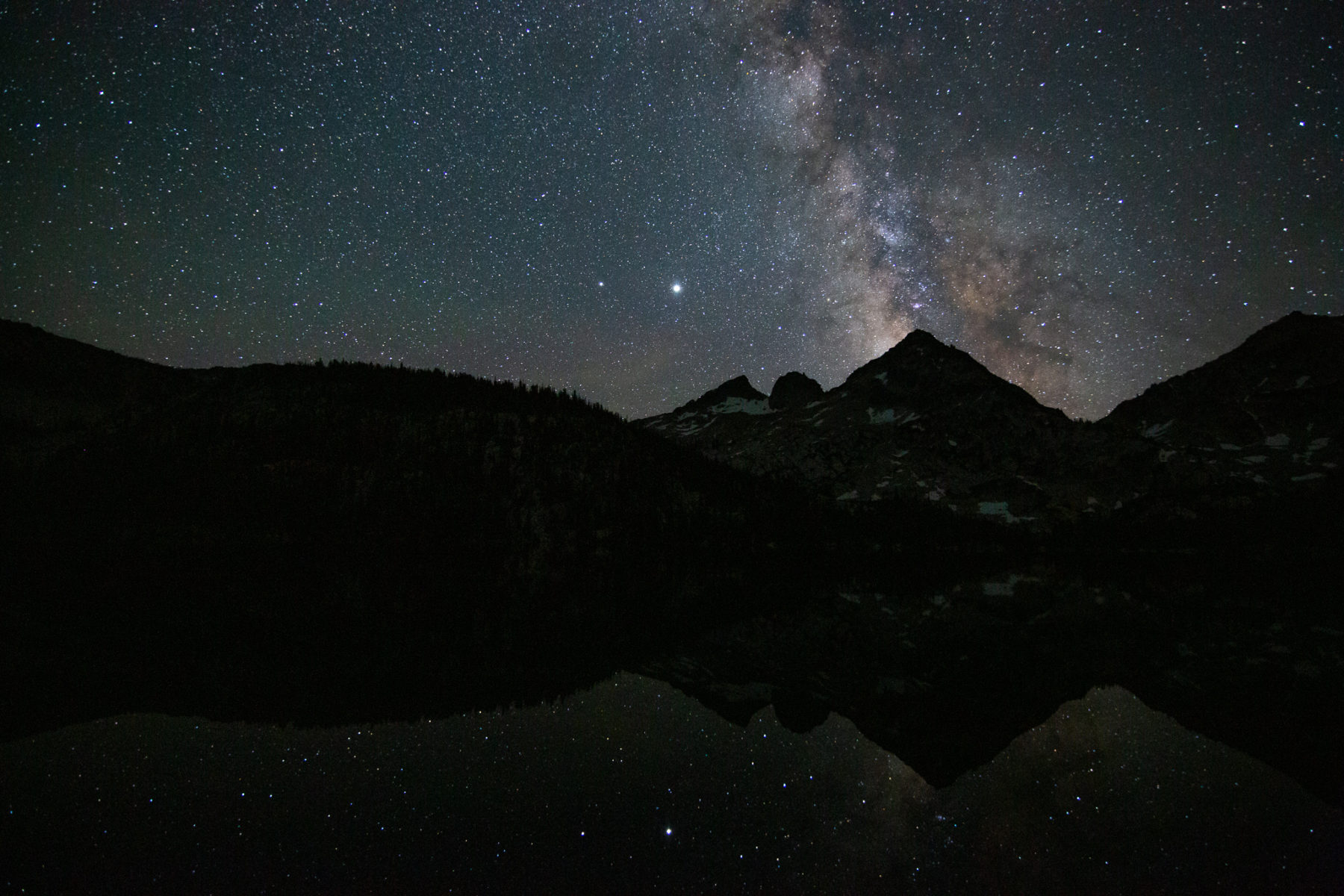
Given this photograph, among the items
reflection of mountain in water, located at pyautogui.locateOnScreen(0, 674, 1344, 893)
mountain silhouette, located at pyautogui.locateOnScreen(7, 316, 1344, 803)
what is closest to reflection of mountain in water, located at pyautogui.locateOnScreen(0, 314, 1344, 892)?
reflection of mountain in water, located at pyautogui.locateOnScreen(0, 674, 1344, 893)

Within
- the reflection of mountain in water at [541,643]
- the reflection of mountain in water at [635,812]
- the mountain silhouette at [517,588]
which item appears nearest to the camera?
the reflection of mountain in water at [635,812]

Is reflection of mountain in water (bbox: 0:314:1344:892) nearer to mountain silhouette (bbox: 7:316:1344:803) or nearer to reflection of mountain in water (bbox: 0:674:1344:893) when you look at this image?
reflection of mountain in water (bbox: 0:674:1344:893)

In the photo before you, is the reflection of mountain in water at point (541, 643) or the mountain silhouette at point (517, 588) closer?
the reflection of mountain in water at point (541, 643)

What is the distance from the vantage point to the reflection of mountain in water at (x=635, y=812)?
847 cm

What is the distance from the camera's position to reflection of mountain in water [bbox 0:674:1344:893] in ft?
27.8

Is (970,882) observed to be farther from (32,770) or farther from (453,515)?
(453,515)

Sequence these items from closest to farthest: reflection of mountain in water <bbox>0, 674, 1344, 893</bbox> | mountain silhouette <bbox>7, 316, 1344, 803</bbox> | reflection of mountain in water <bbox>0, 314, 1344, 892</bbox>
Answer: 1. reflection of mountain in water <bbox>0, 674, 1344, 893</bbox>
2. reflection of mountain in water <bbox>0, 314, 1344, 892</bbox>
3. mountain silhouette <bbox>7, 316, 1344, 803</bbox>

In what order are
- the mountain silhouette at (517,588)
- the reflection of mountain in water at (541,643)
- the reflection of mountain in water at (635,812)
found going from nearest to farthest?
the reflection of mountain in water at (635,812) → the reflection of mountain in water at (541,643) → the mountain silhouette at (517,588)

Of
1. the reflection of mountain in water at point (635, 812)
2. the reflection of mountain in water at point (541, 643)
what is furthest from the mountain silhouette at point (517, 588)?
the reflection of mountain in water at point (635, 812)

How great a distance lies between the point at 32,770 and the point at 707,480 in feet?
378

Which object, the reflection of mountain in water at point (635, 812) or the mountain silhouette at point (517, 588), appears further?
the mountain silhouette at point (517, 588)

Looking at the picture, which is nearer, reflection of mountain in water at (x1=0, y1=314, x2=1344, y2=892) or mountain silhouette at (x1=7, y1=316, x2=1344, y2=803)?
reflection of mountain in water at (x1=0, y1=314, x2=1344, y2=892)

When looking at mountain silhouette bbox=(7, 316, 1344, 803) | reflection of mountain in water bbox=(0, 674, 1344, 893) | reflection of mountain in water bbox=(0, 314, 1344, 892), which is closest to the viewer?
reflection of mountain in water bbox=(0, 674, 1344, 893)

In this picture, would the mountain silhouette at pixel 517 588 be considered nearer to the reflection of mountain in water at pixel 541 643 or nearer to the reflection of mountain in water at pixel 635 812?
the reflection of mountain in water at pixel 541 643
